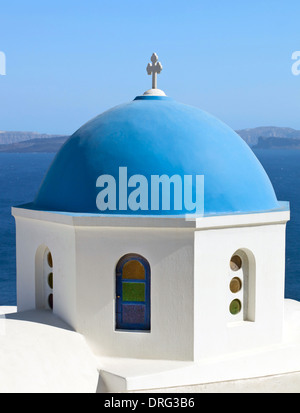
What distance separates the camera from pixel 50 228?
36.8 feet

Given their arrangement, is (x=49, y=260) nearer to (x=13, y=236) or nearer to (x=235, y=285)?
(x=235, y=285)

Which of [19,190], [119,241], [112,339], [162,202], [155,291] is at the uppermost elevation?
[162,202]

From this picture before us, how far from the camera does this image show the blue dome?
10.7 m

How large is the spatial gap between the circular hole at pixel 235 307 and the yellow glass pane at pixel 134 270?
5.61 feet

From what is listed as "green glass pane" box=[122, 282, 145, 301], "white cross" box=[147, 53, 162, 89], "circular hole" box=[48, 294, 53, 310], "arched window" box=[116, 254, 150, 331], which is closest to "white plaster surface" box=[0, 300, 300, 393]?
"circular hole" box=[48, 294, 53, 310]

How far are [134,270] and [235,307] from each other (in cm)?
197

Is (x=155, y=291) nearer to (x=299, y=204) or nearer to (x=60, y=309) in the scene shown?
(x=60, y=309)

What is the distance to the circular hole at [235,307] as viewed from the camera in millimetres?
11203

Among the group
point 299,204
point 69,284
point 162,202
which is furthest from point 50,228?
point 299,204

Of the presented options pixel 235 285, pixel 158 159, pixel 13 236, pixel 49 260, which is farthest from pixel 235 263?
pixel 13 236

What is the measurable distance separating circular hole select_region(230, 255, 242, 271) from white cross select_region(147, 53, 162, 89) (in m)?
3.70

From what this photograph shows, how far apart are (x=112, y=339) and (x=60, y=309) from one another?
45.3 inches

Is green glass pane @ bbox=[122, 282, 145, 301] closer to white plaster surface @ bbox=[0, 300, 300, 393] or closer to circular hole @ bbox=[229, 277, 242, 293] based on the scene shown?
white plaster surface @ bbox=[0, 300, 300, 393]
